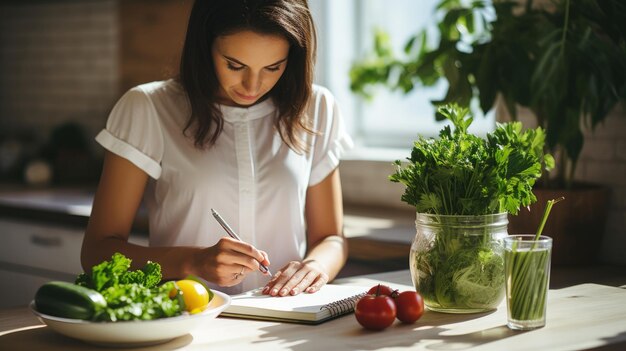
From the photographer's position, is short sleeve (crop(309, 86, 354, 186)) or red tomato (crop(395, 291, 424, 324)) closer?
red tomato (crop(395, 291, 424, 324))

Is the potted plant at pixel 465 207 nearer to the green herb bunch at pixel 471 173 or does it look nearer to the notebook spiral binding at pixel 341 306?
the green herb bunch at pixel 471 173

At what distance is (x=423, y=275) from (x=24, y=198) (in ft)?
8.07

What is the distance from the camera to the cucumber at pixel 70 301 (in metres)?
1.44

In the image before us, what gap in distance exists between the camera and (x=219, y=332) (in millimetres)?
1590

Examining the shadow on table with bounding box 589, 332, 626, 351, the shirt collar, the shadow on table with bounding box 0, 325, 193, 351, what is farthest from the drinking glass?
the shirt collar

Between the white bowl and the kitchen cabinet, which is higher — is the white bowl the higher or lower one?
the higher one

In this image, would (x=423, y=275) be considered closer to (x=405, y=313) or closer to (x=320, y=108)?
(x=405, y=313)

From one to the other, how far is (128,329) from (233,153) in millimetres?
822

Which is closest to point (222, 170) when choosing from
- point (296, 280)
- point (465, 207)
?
point (296, 280)

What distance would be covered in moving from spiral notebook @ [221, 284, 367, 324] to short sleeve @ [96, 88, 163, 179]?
1.49 feet

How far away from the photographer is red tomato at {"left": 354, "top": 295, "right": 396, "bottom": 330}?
1.58m

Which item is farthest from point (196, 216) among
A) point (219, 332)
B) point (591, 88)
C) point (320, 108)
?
point (591, 88)

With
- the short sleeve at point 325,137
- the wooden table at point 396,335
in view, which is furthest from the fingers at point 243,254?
the short sleeve at point 325,137

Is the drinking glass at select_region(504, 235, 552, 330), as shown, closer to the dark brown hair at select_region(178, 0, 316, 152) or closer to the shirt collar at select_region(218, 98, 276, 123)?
the dark brown hair at select_region(178, 0, 316, 152)
